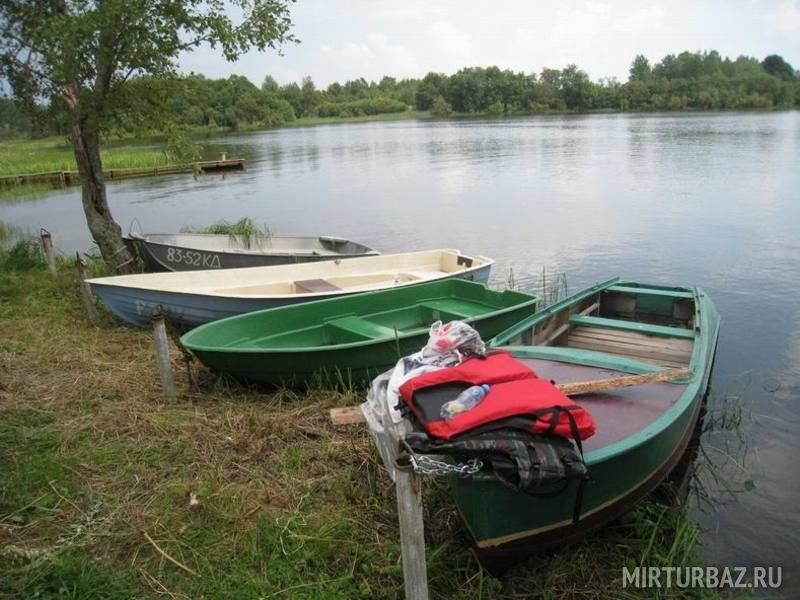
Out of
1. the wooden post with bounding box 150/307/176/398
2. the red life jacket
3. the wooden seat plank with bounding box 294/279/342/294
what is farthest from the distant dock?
the red life jacket

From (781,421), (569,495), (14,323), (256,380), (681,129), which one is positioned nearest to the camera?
(569,495)

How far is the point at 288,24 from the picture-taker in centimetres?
931

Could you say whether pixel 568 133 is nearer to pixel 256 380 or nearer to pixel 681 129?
pixel 681 129

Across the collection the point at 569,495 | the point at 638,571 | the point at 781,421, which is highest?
the point at 569,495

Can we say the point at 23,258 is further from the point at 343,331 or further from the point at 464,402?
the point at 464,402

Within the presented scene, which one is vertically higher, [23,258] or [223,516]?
[23,258]

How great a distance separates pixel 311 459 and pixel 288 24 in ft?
22.9

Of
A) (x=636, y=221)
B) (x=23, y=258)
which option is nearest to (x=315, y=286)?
(x=23, y=258)

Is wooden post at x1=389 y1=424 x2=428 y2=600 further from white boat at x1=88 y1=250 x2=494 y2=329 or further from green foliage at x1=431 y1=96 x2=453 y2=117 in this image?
green foliage at x1=431 y1=96 x2=453 y2=117

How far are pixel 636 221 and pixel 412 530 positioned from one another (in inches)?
647

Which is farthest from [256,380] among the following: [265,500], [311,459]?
[265,500]

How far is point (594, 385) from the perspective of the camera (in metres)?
4.08

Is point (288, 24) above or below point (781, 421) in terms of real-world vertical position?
above
